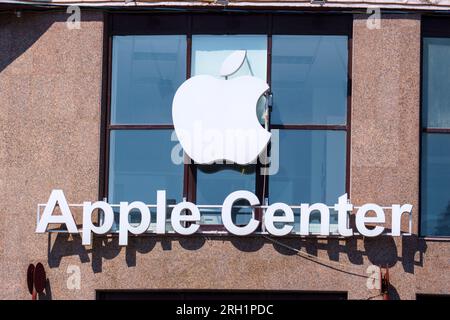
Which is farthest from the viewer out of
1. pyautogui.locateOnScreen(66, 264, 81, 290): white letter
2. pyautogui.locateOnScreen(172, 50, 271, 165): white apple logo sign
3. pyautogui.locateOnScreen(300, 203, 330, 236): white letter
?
pyautogui.locateOnScreen(66, 264, 81, 290): white letter

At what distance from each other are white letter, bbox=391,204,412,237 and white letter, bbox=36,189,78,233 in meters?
5.86

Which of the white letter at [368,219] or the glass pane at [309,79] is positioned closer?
the white letter at [368,219]

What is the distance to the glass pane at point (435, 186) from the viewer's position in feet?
60.5

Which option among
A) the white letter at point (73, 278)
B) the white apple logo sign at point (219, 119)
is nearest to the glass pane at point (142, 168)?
the white apple logo sign at point (219, 119)

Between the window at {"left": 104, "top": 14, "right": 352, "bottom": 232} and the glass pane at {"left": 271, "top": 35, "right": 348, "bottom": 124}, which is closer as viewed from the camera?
the window at {"left": 104, "top": 14, "right": 352, "bottom": 232}

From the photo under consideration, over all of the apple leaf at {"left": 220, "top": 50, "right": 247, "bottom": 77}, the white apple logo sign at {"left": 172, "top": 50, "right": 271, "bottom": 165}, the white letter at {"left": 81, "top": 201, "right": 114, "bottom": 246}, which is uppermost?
the apple leaf at {"left": 220, "top": 50, "right": 247, "bottom": 77}

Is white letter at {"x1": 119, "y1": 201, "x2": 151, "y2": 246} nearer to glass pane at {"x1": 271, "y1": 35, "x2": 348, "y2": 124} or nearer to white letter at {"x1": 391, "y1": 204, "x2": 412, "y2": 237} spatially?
glass pane at {"x1": 271, "y1": 35, "x2": 348, "y2": 124}

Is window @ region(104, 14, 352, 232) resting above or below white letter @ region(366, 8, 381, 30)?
below

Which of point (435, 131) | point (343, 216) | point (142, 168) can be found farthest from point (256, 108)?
point (435, 131)

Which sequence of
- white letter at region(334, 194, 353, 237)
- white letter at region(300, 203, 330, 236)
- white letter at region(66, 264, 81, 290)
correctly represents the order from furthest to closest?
1. white letter at region(66, 264, 81, 290)
2. white letter at region(300, 203, 330, 236)
3. white letter at region(334, 194, 353, 237)

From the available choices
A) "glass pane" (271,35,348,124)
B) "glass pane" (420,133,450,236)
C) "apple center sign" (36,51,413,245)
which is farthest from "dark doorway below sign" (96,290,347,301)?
"glass pane" (271,35,348,124)

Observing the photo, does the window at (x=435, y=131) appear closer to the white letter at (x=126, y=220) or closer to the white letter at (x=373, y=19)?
the white letter at (x=373, y=19)

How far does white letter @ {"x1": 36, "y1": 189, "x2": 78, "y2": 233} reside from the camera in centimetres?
1800

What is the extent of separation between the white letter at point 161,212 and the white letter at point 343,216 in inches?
124
